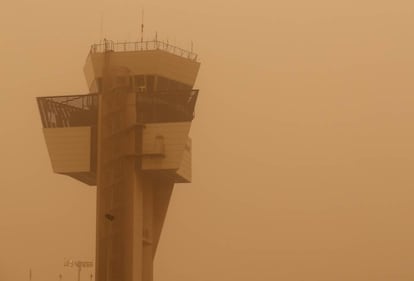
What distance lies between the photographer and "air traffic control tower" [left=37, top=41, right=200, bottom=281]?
6191 centimetres

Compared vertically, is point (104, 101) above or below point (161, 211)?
above

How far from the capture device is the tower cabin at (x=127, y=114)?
63406mm

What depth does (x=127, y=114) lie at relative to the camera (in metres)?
63.8

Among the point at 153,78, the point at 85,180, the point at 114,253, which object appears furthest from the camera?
the point at 85,180

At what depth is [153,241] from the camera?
71.7 meters

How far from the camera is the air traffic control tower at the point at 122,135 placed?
61.9 meters

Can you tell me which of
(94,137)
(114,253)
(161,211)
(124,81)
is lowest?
(114,253)

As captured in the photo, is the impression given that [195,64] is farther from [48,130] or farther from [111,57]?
[48,130]

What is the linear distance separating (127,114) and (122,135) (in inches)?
74.5

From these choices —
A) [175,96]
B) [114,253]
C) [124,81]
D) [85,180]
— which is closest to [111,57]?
[124,81]

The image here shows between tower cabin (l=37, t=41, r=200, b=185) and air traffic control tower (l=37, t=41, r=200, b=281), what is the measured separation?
8cm

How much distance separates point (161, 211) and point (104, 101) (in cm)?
1394

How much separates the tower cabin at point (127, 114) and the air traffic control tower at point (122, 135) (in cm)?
8

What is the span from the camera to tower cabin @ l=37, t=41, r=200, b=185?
208 ft
